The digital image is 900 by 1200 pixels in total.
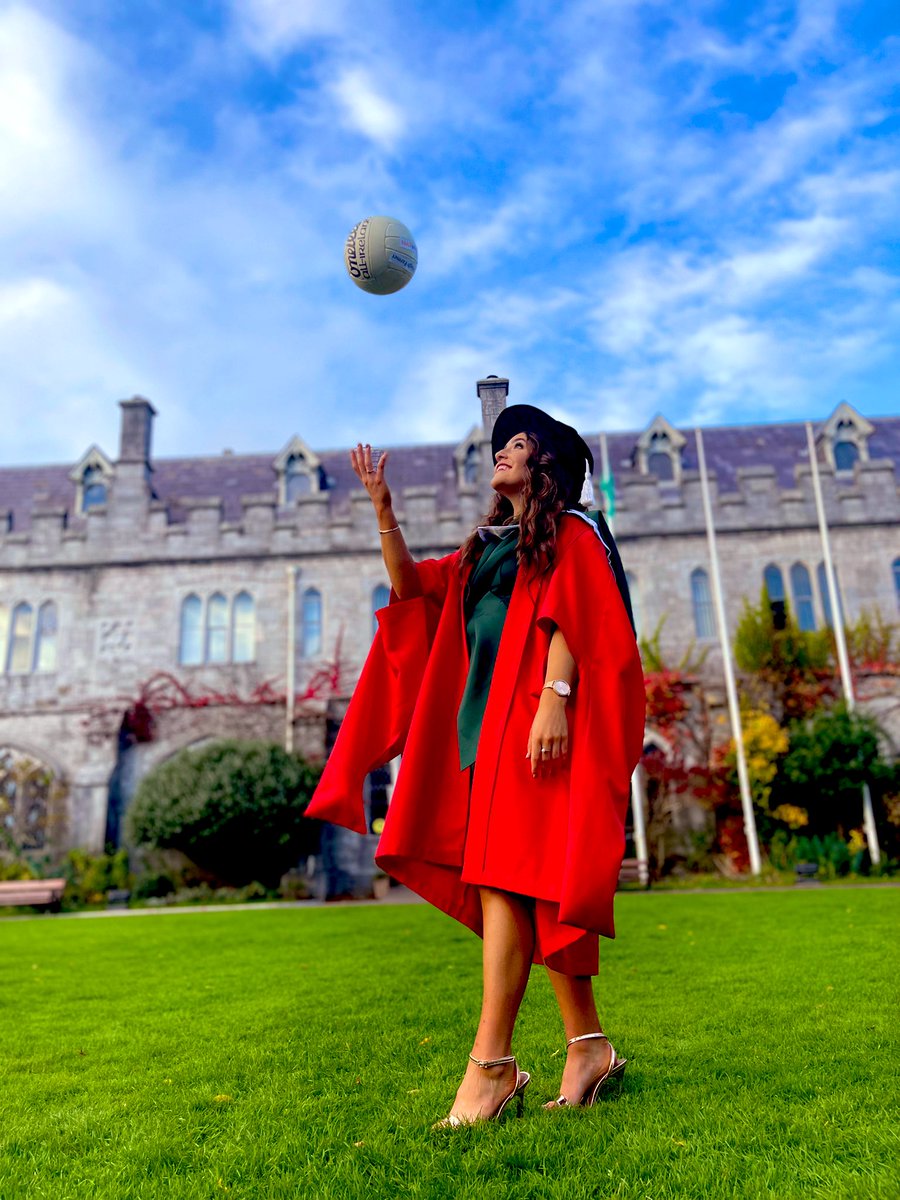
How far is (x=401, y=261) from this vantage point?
479 centimetres

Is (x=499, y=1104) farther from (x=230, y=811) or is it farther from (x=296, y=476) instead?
(x=296, y=476)

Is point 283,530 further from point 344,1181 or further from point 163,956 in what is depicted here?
point 344,1181

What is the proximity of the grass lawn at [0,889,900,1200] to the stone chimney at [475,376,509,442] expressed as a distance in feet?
8.66

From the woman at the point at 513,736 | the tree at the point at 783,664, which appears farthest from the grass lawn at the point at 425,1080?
the tree at the point at 783,664

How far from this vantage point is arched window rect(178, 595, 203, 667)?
2108cm

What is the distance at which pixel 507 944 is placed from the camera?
10.7 feet

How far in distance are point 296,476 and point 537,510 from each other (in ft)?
64.7

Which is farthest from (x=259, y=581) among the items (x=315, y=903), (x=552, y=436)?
(x=552, y=436)

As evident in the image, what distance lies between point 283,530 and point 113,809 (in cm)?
677

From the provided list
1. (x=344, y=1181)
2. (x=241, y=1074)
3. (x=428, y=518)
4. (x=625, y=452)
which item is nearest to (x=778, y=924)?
(x=241, y=1074)

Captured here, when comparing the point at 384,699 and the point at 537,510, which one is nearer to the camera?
the point at 537,510

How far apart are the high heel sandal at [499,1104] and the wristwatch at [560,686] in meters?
1.17

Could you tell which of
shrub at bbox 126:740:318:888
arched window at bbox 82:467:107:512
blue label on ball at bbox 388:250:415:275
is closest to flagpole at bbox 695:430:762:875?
shrub at bbox 126:740:318:888

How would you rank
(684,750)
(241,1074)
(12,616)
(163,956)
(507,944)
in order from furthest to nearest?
(12,616)
(684,750)
(163,956)
(241,1074)
(507,944)
